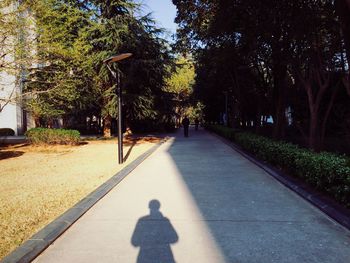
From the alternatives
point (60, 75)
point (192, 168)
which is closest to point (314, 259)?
point (192, 168)

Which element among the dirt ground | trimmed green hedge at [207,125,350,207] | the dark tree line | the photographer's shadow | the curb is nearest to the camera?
the photographer's shadow

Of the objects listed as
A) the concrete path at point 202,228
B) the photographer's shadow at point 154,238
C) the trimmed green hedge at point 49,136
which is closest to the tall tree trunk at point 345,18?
the concrete path at point 202,228

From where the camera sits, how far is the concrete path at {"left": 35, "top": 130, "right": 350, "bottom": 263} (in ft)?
14.2

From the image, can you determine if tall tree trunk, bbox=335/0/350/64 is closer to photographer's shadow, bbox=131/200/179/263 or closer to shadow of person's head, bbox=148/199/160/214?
shadow of person's head, bbox=148/199/160/214

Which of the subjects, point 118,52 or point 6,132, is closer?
point 118,52

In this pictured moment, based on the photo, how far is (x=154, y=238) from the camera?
4.93 metres

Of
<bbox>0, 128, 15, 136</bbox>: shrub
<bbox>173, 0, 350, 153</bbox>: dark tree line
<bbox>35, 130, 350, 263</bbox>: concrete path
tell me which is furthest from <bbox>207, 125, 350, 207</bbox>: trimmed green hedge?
<bbox>0, 128, 15, 136</bbox>: shrub

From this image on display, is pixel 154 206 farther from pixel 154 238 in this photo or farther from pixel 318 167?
pixel 318 167

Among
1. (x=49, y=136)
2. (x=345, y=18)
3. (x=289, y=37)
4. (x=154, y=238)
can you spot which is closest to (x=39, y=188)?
(x=154, y=238)

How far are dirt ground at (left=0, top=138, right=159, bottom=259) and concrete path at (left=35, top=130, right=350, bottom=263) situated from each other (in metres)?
0.59

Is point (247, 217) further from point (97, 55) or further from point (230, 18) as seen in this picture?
point (97, 55)

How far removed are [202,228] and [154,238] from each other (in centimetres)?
84

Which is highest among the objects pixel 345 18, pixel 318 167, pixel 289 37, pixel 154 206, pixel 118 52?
pixel 118 52

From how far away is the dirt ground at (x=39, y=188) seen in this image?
17.7 ft
